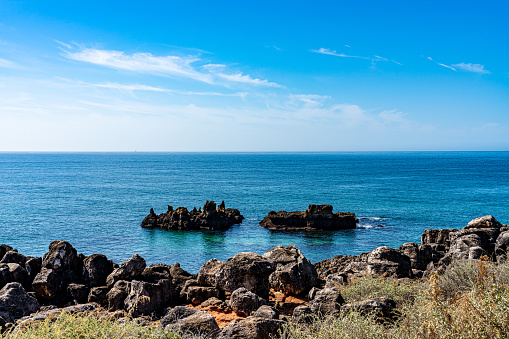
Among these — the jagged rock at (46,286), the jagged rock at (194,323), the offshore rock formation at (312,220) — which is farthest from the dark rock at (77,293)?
the offshore rock formation at (312,220)

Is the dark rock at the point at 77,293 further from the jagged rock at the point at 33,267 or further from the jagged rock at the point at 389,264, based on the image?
the jagged rock at the point at 389,264

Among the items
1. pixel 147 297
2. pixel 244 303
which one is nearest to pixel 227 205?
pixel 147 297

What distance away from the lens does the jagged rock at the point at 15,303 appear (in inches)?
451

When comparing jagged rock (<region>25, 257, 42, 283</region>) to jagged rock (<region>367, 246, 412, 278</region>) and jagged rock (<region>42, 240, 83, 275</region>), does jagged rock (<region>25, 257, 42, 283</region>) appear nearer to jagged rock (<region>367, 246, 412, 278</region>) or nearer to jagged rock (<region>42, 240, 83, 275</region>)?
jagged rock (<region>42, 240, 83, 275</region>)

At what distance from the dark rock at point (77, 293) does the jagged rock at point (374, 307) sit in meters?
10.2

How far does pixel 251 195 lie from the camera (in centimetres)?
7825

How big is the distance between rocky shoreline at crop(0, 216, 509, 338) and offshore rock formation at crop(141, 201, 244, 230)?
3433 cm

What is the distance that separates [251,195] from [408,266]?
6222 cm

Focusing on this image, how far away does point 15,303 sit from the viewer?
1182cm

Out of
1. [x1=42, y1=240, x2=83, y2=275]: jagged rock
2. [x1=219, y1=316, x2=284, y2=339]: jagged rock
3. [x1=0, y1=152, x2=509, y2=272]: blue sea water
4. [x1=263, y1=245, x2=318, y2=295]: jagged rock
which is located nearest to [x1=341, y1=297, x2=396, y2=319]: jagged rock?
[x1=219, y1=316, x2=284, y2=339]: jagged rock

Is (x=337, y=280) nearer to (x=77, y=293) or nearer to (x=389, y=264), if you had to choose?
(x=389, y=264)

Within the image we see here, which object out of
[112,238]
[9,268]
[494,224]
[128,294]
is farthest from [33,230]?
[494,224]

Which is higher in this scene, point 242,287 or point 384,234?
point 242,287

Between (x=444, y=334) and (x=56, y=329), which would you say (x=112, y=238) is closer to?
(x=56, y=329)
